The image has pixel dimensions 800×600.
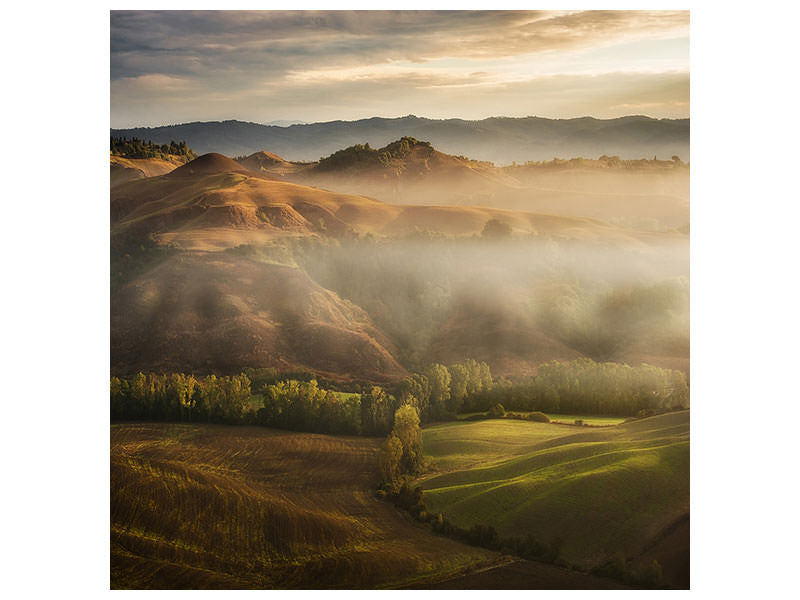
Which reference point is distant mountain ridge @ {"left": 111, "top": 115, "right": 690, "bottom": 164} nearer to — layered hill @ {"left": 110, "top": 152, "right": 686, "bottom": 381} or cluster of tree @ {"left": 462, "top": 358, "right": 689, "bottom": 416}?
layered hill @ {"left": 110, "top": 152, "right": 686, "bottom": 381}

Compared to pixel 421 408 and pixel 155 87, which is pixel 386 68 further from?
pixel 421 408

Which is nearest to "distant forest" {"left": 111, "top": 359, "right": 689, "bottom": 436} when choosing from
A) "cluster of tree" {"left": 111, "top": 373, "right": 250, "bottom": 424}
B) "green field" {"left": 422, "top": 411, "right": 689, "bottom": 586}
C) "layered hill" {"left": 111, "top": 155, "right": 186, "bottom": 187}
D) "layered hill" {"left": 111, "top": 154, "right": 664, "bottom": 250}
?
"cluster of tree" {"left": 111, "top": 373, "right": 250, "bottom": 424}

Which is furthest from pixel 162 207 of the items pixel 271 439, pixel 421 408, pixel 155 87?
pixel 421 408

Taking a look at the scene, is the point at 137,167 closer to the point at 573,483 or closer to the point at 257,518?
the point at 257,518

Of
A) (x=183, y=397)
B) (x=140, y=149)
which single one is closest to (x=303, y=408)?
(x=183, y=397)

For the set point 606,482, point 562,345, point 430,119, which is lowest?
point 606,482
